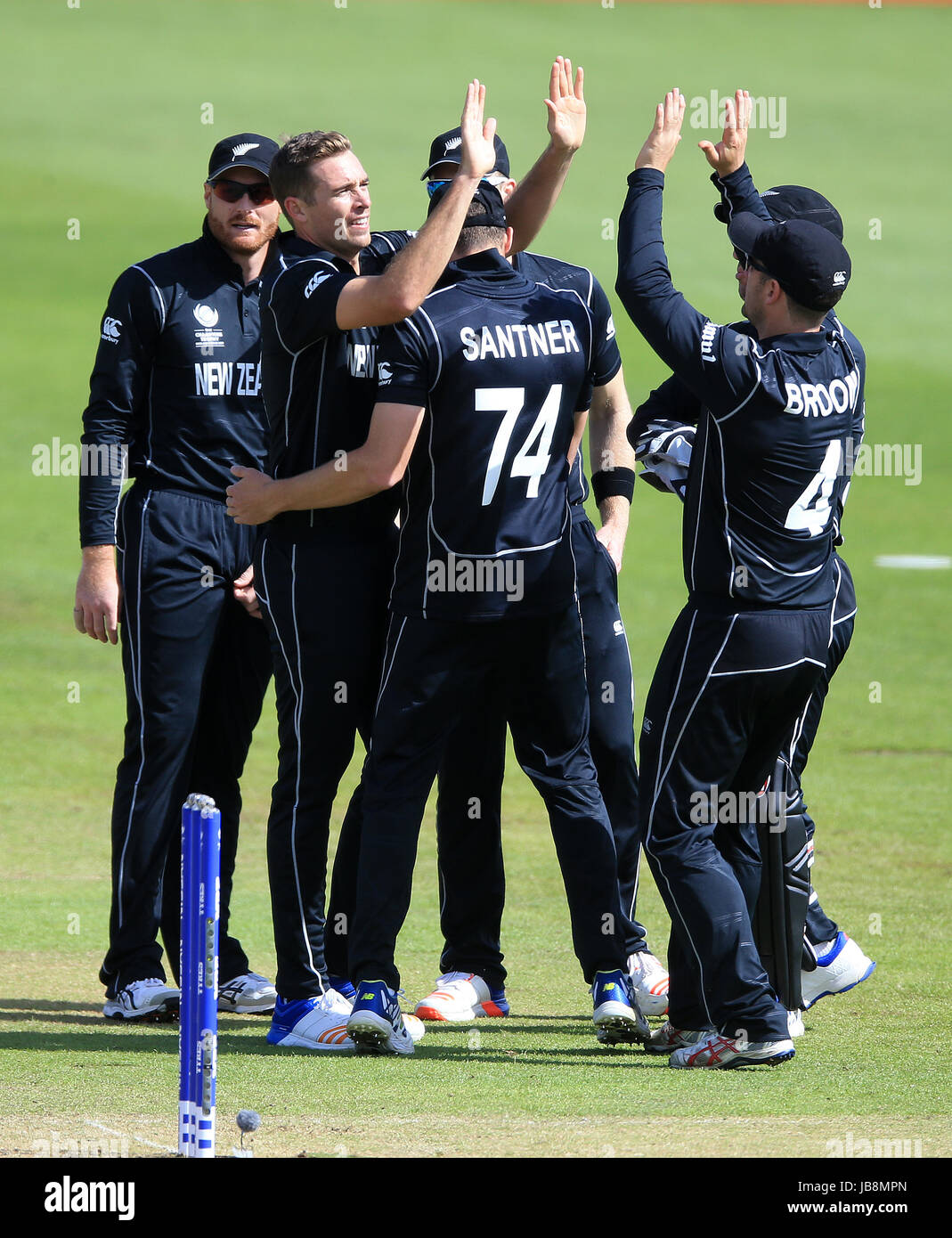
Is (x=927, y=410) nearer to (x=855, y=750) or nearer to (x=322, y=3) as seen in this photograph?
(x=855, y=750)

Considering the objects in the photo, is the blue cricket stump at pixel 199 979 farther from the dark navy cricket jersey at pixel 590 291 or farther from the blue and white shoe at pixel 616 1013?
the dark navy cricket jersey at pixel 590 291

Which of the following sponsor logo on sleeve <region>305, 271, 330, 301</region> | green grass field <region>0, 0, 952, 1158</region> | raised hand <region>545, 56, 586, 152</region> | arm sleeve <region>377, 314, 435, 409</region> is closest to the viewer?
green grass field <region>0, 0, 952, 1158</region>

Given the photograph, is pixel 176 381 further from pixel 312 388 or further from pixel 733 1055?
pixel 733 1055

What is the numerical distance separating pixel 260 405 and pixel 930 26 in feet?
133

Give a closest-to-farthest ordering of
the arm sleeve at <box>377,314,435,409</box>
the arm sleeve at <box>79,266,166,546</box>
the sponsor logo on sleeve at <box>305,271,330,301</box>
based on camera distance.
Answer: the arm sleeve at <box>377,314,435,409</box>, the sponsor logo on sleeve at <box>305,271,330,301</box>, the arm sleeve at <box>79,266,166,546</box>

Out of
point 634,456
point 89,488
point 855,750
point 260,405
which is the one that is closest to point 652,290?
point 634,456

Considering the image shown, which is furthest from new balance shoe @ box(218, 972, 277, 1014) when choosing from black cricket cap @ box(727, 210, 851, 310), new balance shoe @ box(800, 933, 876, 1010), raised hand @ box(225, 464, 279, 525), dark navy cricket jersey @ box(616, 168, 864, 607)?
black cricket cap @ box(727, 210, 851, 310)

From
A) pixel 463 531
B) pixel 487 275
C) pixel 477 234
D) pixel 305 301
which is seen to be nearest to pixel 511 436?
pixel 463 531

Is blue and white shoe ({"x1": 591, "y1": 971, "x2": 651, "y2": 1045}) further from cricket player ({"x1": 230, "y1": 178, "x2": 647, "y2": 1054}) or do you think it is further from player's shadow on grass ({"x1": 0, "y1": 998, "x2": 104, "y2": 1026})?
player's shadow on grass ({"x1": 0, "y1": 998, "x2": 104, "y2": 1026})

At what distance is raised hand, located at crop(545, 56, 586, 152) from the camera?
17.7ft

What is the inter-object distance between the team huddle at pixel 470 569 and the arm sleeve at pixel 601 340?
12mm

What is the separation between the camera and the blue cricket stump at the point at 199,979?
360 cm

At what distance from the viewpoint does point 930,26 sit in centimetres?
4266

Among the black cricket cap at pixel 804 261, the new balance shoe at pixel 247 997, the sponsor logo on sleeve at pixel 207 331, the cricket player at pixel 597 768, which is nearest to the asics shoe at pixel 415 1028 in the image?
Result: the cricket player at pixel 597 768
